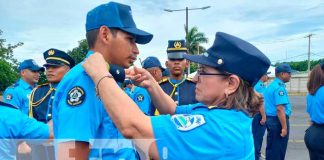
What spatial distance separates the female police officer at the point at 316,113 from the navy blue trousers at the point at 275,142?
164 cm

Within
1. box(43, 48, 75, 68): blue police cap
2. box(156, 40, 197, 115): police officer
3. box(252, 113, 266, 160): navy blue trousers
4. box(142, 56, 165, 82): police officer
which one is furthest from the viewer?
box(252, 113, 266, 160): navy blue trousers

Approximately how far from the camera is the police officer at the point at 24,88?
20.6 ft

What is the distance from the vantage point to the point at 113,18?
1932 mm

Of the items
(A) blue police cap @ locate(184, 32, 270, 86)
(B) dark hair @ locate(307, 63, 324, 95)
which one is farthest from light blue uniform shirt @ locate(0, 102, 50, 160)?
(B) dark hair @ locate(307, 63, 324, 95)

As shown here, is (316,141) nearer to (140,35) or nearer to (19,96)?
(140,35)

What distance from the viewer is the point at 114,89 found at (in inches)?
67.7

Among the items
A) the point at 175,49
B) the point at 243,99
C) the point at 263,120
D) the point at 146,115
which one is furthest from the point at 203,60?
the point at 263,120

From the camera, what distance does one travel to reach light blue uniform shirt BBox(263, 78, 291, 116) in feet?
22.1

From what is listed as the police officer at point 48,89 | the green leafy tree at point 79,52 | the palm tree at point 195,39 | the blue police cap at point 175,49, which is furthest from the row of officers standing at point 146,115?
the palm tree at point 195,39

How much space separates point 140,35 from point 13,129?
130 centimetres

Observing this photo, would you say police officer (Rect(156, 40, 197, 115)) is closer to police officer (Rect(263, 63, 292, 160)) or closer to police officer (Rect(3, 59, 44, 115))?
police officer (Rect(263, 63, 292, 160))

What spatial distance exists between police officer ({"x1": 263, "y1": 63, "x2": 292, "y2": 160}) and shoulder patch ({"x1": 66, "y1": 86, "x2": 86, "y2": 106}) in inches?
223

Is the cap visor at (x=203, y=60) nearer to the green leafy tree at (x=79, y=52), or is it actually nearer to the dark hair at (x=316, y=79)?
the dark hair at (x=316, y=79)

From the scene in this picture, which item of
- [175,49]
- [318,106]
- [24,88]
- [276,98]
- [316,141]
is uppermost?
[175,49]
